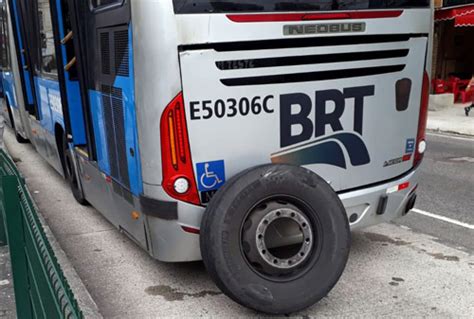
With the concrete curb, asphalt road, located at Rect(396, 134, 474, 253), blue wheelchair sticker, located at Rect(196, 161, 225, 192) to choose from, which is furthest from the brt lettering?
asphalt road, located at Rect(396, 134, 474, 253)

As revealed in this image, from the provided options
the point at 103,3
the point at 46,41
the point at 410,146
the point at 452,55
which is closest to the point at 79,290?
the point at 103,3

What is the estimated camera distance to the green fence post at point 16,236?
9.98 feet

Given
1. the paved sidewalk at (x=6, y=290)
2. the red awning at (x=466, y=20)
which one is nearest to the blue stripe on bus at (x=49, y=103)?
the paved sidewalk at (x=6, y=290)

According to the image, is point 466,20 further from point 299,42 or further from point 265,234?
point 265,234

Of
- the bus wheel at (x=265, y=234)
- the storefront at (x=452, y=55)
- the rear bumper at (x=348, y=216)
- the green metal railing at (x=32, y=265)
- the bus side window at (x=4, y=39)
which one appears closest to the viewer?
the green metal railing at (x=32, y=265)

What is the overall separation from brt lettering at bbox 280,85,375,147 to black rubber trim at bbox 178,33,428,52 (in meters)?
0.37

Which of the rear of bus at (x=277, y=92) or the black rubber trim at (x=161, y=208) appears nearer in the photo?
the rear of bus at (x=277, y=92)

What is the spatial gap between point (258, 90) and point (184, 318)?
180 cm

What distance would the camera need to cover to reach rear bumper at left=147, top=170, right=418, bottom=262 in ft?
12.6

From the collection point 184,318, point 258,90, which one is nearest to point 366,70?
point 258,90

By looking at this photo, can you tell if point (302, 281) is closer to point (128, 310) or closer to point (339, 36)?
point (128, 310)

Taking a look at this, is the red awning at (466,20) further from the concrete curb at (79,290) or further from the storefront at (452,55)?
the concrete curb at (79,290)

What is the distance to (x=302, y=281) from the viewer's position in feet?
12.2

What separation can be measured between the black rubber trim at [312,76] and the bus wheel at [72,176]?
324 centimetres
